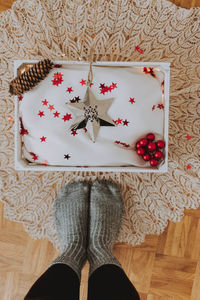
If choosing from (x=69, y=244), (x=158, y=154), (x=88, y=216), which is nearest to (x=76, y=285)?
(x=69, y=244)

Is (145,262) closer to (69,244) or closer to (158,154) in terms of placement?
(69,244)

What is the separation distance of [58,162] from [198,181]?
0.47 meters

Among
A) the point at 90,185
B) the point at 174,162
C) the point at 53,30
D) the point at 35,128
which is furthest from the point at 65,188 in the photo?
the point at 53,30

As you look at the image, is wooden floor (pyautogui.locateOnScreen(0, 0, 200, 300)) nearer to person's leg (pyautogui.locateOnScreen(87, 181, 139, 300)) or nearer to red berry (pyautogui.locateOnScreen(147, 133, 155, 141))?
person's leg (pyautogui.locateOnScreen(87, 181, 139, 300))

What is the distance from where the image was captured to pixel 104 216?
0.90 metres

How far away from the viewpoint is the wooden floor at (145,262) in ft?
3.12

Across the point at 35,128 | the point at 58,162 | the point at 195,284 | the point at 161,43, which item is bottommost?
the point at 195,284

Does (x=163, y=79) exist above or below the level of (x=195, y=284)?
above

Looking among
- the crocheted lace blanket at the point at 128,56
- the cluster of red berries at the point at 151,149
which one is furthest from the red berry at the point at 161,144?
the crocheted lace blanket at the point at 128,56

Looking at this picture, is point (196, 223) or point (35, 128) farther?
point (196, 223)

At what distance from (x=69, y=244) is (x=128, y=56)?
63cm

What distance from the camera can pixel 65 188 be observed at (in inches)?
36.8

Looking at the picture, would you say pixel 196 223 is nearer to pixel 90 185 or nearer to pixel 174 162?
pixel 174 162

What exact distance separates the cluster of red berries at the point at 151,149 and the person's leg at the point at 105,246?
21cm
